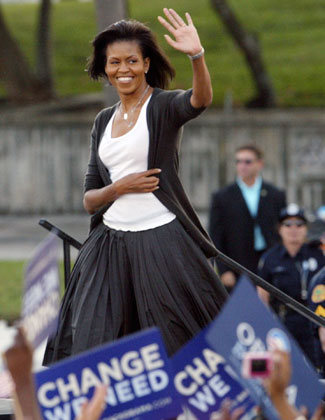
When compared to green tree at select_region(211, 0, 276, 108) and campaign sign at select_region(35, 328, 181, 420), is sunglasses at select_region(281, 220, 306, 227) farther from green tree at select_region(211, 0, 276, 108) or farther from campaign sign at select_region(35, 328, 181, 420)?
green tree at select_region(211, 0, 276, 108)

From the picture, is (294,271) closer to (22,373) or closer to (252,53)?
(22,373)

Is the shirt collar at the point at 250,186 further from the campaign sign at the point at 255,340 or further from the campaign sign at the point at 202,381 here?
the campaign sign at the point at 255,340

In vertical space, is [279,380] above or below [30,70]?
below

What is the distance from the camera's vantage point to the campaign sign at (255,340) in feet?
9.77

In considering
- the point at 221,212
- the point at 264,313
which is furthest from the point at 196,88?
the point at 221,212

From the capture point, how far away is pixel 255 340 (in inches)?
122

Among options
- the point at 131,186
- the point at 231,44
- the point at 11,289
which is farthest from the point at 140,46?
the point at 231,44

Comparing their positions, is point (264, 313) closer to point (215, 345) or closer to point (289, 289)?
point (215, 345)

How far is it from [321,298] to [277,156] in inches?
592

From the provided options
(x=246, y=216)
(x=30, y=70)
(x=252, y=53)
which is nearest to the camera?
(x=246, y=216)

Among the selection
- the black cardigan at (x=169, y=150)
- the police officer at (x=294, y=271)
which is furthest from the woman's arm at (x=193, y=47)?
the police officer at (x=294, y=271)

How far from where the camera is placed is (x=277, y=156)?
21172mm

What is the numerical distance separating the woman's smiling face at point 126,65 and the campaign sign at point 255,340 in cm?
205

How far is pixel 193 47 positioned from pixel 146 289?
1.03m
